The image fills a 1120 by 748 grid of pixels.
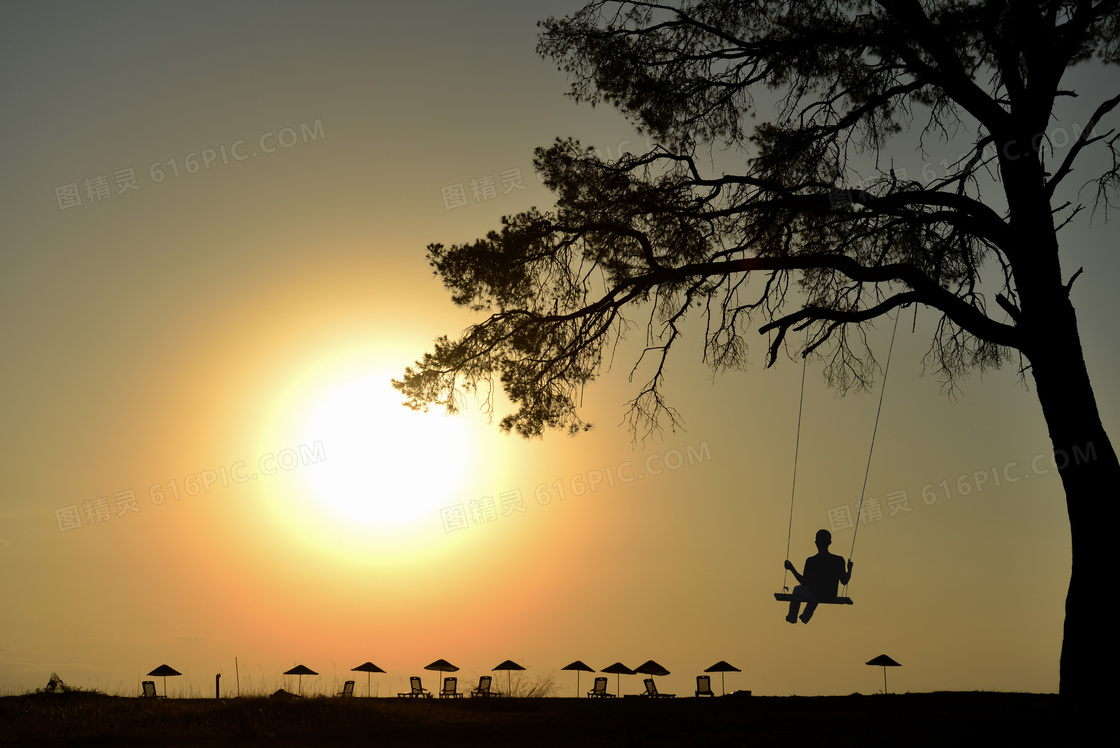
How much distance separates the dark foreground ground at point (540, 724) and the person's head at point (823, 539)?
5.46 ft

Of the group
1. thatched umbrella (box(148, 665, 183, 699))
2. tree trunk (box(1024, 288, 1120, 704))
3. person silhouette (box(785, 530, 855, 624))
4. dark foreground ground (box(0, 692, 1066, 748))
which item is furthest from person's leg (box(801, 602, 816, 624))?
thatched umbrella (box(148, 665, 183, 699))

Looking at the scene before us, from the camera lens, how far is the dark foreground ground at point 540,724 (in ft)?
24.0

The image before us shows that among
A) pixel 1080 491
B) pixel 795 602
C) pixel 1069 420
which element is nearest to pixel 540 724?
pixel 795 602

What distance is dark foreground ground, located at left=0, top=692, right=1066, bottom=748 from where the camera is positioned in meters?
7.30

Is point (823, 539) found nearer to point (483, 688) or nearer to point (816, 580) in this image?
point (816, 580)

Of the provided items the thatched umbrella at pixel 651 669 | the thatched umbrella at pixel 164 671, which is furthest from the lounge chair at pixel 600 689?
the thatched umbrella at pixel 164 671

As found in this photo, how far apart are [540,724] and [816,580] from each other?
13.5ft

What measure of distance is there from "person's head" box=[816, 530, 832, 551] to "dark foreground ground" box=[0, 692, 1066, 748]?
1.67 m

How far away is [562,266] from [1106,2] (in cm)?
608

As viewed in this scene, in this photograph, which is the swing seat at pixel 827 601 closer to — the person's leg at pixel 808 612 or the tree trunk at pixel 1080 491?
the person's leg at pixel 808 612

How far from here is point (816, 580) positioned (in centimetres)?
896

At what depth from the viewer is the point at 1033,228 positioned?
27.4 feet

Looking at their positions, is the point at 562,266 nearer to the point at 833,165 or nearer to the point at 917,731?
the point at 833,165

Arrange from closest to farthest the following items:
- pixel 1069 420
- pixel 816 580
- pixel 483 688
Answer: pixel 1069 420 → pixel 816 580 → pixel 483 688
